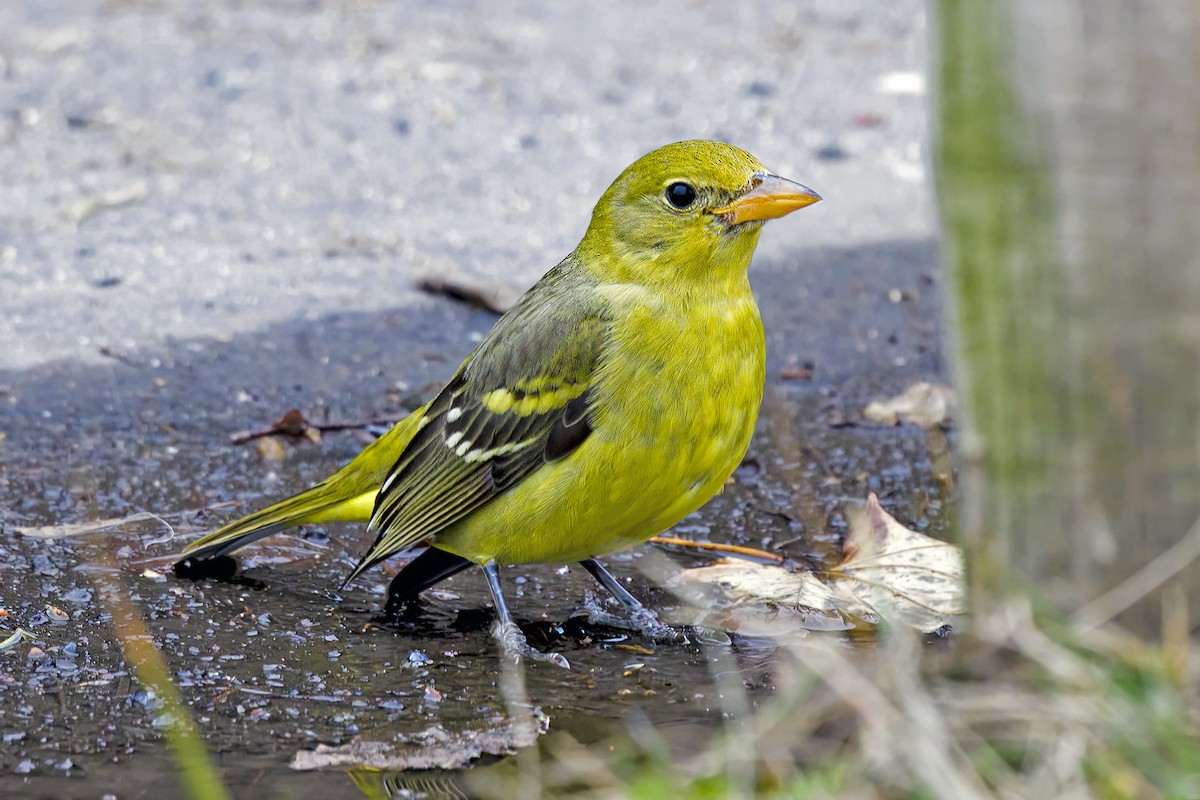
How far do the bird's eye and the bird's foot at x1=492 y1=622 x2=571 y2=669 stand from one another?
1269 mm

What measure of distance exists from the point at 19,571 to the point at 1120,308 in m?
3.17

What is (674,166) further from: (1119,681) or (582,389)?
(1119,681)

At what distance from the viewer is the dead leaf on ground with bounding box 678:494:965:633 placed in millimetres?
4301

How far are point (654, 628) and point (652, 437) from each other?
1.86 ft

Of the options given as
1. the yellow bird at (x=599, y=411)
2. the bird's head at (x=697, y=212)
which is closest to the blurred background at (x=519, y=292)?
the yellow bird at (x=599, y=411)

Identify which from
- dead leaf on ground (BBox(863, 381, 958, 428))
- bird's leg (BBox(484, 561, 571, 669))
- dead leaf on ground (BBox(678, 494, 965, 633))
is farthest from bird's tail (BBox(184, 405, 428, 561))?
dead leaf on ground (BBox(863, 381, 958, 428))

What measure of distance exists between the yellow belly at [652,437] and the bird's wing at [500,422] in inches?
3.6

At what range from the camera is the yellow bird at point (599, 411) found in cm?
416

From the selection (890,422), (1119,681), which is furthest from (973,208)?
(890,422)

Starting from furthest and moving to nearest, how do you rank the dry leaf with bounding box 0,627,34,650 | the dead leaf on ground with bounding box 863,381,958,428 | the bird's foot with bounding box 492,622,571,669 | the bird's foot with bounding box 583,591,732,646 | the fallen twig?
the dead leaf on ground with bounding box 863,381,958,428 → the fallen twig → the bird's foot with bounding box 583,591,732,646 → the bird's foot with bounding box 492,622,571,669 → the dry leaf with bounding box 0,627,34,650

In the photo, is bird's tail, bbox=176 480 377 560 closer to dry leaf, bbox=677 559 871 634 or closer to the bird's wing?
the bird's wing

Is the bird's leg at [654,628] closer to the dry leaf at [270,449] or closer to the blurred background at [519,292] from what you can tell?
the blurred background at [519,292]

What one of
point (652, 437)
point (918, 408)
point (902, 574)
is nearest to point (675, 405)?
point (652, 437)

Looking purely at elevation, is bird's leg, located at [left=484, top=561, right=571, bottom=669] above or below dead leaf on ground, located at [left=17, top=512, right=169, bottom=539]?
below
